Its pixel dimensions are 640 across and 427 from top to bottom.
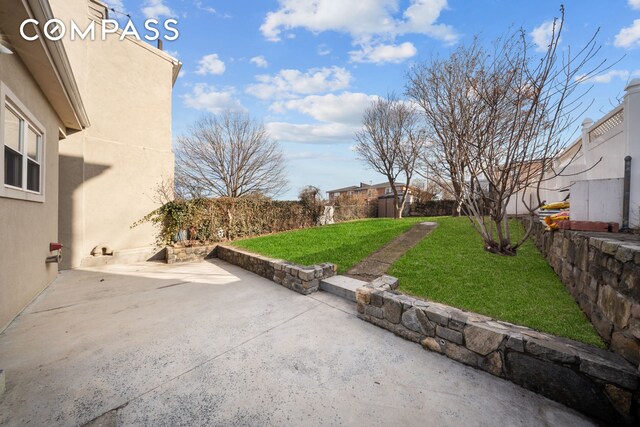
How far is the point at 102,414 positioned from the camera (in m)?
1.88

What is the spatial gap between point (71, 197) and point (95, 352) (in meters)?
6.16

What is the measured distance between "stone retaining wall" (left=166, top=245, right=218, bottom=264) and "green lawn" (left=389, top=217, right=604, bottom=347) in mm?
6141

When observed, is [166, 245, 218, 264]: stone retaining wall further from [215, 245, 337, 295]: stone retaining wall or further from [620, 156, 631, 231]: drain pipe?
[620, 156, 631, 231]: drain pipe

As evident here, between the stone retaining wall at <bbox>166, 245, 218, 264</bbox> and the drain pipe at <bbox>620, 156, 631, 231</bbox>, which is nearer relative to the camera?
the drain pipe at <bbox>620, 156, 631, 231</bbox>

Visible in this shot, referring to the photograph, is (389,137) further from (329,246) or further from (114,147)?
(114,147)

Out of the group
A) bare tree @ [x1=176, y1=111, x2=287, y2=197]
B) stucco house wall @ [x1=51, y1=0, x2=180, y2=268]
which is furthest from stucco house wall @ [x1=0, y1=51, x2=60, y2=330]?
bare tree @ [x1=176, y1=111, x2=287, y2=197]

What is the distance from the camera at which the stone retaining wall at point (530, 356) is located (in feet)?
6.08

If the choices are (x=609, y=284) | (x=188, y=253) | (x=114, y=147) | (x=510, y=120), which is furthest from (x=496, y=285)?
(x=114, y=147)

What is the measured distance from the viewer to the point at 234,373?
2.38m

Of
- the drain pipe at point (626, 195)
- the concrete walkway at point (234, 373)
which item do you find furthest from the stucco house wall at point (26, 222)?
the drain pipe at point (626, 195)

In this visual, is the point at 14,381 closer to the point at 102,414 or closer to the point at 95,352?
the point at 95,352

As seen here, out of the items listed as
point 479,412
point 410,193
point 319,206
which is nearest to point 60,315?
point 479,412

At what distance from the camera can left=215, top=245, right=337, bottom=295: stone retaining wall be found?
4.56 meters

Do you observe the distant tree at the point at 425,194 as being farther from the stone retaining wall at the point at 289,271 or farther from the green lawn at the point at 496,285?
the stone retaining wall at the point at 289,271
